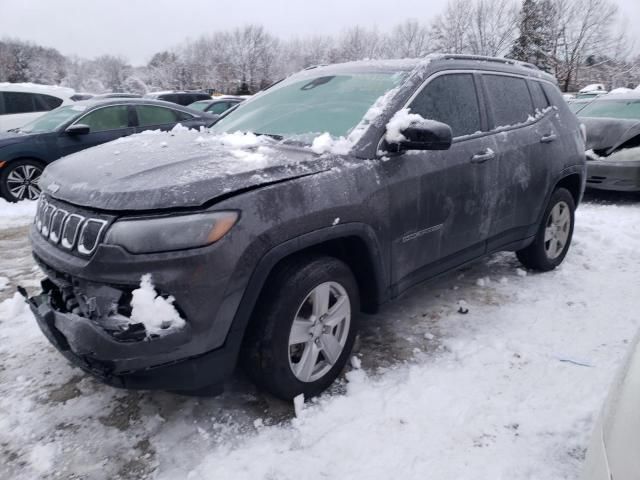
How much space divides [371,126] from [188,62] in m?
91.6

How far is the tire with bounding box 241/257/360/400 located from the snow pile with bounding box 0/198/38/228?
207 inches

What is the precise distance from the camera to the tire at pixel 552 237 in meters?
4.43

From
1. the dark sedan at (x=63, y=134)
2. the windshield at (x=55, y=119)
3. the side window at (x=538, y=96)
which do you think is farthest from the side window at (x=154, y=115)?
the side window at (x=538, y=96)

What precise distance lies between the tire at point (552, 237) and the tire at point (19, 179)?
662cm

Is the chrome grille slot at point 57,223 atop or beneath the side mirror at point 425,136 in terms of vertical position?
beneath

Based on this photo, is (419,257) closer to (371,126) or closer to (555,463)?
(371,126)

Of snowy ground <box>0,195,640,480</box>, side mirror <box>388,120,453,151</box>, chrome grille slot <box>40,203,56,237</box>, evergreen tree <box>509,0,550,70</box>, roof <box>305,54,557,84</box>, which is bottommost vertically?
snowy ground <box>0,195,640,480</box>

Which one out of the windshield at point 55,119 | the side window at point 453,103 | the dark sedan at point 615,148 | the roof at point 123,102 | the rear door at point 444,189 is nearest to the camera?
the rear door at point 444,189

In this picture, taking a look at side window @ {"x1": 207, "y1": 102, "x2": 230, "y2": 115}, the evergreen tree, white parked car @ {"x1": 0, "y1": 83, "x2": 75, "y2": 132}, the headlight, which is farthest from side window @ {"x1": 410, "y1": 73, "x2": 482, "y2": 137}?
the evergreen tree

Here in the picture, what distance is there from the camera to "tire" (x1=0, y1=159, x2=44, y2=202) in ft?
24.3

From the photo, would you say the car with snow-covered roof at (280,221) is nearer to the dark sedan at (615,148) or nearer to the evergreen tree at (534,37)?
the dark sedan at (615,148)

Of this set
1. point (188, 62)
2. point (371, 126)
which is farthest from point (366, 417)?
point (188, 62)

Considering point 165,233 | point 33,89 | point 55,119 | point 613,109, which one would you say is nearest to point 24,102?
point 33,89

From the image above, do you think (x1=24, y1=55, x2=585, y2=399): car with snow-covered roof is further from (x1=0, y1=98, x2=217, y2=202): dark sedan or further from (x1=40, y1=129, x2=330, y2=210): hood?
(x1=0, y1=98, x2=217, y2=202): dark sedan
